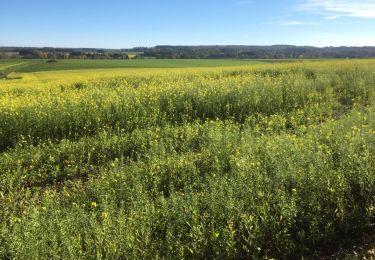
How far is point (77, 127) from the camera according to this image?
425 inches

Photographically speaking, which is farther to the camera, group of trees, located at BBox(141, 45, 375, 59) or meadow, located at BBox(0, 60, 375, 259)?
group of trees, located at BBox(141, 45, 375, 59)

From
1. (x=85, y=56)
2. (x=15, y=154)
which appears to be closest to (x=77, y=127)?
(x=15, y=154)

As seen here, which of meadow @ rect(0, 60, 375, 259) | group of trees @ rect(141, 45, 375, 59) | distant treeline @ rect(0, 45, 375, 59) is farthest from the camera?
distant treeline @ rect(0, 45, 375, 59)

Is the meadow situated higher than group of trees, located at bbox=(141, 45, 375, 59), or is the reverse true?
group of trees, located at bbox=(141, 45, 375, 59)

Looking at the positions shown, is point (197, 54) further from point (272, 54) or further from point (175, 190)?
point (175, 190)

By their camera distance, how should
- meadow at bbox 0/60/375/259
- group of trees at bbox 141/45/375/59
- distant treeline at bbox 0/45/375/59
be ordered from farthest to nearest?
distant treeline at bbox 0/45/375/59 → group of trees at bbox 141/45/375/59 → meadow at bbox 0/60/375/259

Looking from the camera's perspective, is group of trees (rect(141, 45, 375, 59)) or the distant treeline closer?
group of trees (rect(141, 45, 375, 59))

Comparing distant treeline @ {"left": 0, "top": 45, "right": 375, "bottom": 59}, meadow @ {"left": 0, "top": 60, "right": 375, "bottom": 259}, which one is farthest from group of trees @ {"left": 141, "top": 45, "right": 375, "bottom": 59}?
meadow @ {"left": 0, "top": 60, "right": 375, "bottom": 259}

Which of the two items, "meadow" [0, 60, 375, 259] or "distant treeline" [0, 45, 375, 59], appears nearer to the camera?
"meadow" [0, 60, 375, 259]

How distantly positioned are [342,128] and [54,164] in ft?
24.0

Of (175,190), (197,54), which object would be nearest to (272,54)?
(197,54)

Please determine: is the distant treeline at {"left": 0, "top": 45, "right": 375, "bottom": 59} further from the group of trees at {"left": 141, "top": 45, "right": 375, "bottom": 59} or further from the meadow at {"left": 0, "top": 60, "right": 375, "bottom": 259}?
the meadow at {"left": 0, "top": 60, "right": 375, "bottom": 259}

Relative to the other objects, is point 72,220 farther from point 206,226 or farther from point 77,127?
point 77,127

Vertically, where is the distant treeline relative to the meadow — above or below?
above
